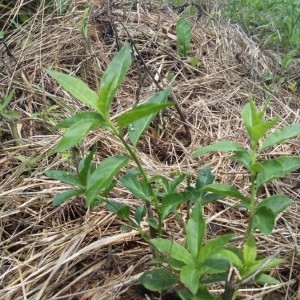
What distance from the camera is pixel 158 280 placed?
1.26 m

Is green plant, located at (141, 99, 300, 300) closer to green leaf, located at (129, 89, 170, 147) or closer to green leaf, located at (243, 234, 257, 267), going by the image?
green leaf, located at (243, 234, 257, 267)

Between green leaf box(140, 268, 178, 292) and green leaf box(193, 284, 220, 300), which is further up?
green leaf box(140, 268, 178, 292)

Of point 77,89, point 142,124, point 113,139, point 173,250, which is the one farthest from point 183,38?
point 173,250

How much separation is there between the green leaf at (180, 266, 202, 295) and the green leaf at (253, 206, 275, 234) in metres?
0.16

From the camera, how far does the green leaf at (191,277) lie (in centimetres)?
110

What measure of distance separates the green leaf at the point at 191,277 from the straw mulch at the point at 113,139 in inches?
4.4

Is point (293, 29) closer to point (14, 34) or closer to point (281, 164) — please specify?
point (14, 34)

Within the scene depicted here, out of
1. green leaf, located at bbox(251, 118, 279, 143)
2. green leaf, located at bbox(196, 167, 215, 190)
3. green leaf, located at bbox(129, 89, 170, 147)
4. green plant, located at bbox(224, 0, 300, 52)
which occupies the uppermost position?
green leaf, located at bbox(129, 89, 170, 147)

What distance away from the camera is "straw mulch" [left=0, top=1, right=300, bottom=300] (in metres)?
1.50

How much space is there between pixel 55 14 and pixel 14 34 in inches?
10.4

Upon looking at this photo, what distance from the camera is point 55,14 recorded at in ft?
9.93

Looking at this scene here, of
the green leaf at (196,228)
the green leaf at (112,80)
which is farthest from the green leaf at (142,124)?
the green leaf at (196,228)

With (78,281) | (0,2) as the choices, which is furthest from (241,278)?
(0,2)

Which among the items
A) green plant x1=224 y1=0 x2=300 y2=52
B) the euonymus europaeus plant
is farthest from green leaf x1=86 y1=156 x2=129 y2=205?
green plant x1=224 y1=0 x2=300 y2=52
